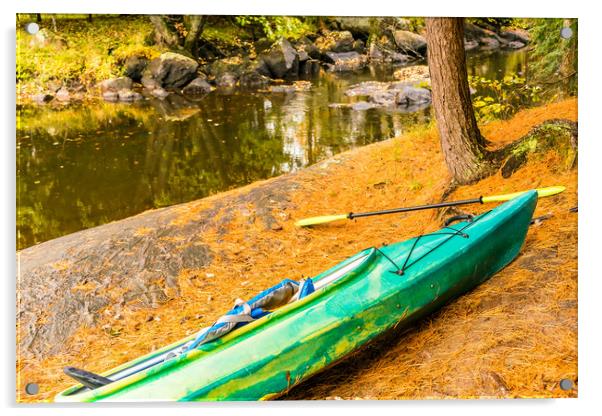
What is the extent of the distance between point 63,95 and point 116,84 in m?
0.30

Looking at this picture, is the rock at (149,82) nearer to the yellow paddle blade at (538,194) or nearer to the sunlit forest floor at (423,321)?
the sunlit forest floor at (423,321)

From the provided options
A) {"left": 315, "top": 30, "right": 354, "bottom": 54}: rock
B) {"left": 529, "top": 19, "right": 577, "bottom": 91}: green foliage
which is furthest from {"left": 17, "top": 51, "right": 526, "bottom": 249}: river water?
{"left": 315, "top": 30, "right": 354, "bottom": 54}: rock

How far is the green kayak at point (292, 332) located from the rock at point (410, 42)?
3.72 ft

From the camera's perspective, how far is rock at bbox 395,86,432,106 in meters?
3.57

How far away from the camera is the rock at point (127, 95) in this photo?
3.53 m

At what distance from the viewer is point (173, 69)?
Answer: 3.59 m

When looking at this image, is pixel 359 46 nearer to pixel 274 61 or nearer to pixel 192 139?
pixel 274 61

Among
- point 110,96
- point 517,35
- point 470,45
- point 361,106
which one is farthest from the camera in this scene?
point 361,106

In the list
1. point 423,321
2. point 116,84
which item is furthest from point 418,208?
point 116,84

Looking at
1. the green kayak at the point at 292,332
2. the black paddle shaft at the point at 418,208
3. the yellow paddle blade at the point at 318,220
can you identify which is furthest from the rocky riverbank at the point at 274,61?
the green kayak at the point at 292,332

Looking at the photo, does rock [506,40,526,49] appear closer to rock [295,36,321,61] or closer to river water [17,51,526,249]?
river water [17,51,526,249]

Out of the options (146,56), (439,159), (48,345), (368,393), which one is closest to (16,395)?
(48,345)

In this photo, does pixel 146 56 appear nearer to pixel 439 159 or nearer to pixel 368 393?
pixel 439 159

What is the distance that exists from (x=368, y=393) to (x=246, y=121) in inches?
Result: 77.4
